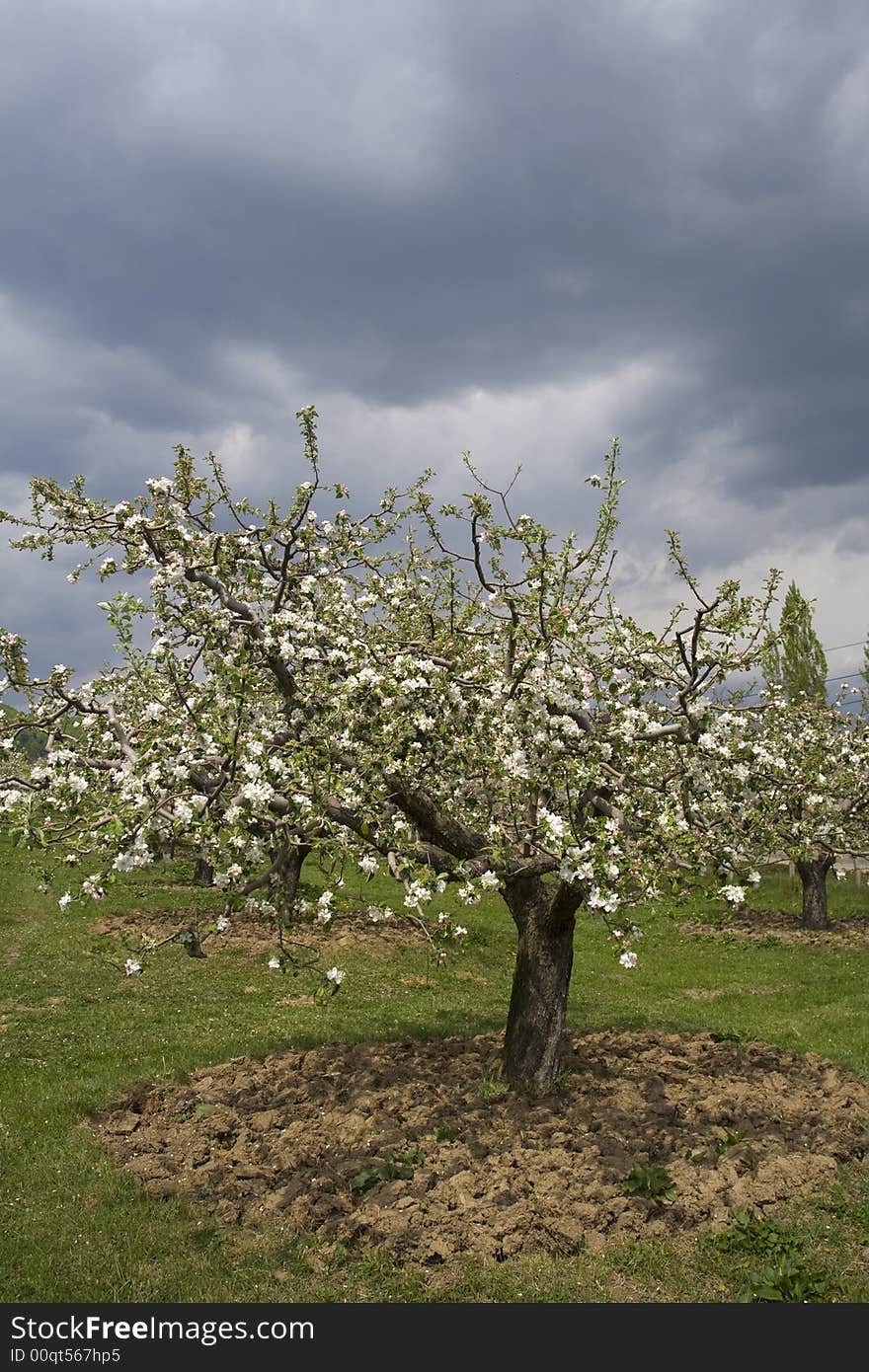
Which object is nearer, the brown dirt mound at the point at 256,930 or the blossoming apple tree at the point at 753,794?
the blossoming apple tree at the point at 753,794

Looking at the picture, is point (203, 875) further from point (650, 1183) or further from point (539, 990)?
point (650, 1183)

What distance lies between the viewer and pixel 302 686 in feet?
35.9

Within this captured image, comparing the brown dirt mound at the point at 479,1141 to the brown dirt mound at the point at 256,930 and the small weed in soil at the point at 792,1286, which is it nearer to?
the small weed in soil at the point at 792,1286

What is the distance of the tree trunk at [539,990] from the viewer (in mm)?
11695

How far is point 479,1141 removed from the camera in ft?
33.2

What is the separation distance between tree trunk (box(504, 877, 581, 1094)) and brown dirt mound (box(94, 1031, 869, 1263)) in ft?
1.20

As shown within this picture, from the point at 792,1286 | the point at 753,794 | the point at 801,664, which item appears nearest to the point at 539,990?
the point at 753,794

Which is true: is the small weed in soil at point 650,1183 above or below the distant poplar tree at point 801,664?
below

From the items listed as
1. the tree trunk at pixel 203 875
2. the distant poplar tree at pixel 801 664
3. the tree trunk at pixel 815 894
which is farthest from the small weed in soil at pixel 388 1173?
the distant poplar tree at pixel 801 664

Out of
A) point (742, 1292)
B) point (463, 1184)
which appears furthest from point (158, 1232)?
point (742, 1292)

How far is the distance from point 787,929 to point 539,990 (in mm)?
18946

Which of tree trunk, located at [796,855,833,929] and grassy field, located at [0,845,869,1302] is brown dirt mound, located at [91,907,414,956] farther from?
tree trunk, located at [796,855,833,929]

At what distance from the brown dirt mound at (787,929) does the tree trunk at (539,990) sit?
14.2 m

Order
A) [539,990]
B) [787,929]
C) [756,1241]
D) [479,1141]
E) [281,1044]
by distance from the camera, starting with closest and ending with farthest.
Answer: [756,1241] < [479,1141] < [539,990] < [281,1044] < [787,929]
